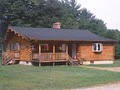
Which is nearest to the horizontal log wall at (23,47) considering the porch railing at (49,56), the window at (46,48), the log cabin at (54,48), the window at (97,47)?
the log cabin at (54,48)

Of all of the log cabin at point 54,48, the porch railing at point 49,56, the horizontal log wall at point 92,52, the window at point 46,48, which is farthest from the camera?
the horizontal log wall at point 92,52

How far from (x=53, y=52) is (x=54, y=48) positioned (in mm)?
492

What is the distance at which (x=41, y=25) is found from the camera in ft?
201

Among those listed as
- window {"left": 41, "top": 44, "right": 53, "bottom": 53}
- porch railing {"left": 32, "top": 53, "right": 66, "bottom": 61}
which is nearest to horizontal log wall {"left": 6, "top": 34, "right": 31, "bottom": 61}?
porch railing {"left": 32, "top": 53, "right": 66, "bottom": 61}

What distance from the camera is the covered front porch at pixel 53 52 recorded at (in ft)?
116

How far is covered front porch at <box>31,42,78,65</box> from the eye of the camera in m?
35.2

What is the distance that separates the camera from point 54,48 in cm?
3619

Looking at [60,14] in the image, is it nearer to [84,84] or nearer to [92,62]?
[92,62]

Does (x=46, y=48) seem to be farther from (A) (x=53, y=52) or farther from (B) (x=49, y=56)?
(B) (x=49, y=56)

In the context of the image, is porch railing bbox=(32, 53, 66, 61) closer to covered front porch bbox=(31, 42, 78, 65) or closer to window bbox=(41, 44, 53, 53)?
covered front porch bbox=(31, 42, 78, 65)

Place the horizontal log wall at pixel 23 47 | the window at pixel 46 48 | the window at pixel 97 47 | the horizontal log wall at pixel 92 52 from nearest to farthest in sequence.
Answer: the horizontal log wall at pixel 23 47 < the window at pixel 46 48 < the horizontal log wall at pixel 92 52 < the window at pixel 97 47

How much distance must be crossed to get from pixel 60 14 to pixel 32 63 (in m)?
31.0

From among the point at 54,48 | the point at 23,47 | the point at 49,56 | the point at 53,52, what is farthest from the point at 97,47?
the point at 23,47

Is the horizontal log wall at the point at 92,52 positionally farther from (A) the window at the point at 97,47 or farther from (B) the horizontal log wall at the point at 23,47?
(B) the horizontal log wall at the point at 23,47
